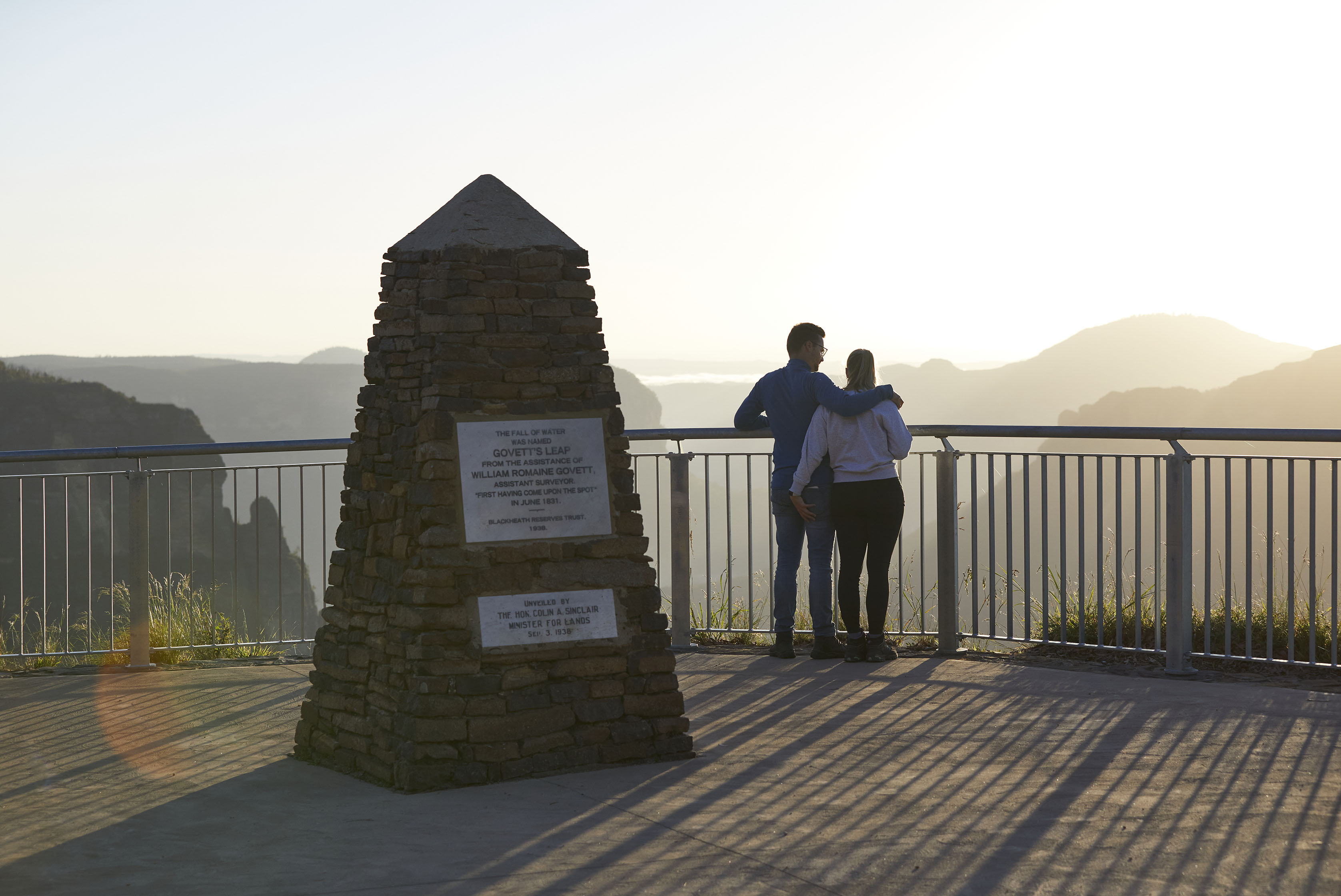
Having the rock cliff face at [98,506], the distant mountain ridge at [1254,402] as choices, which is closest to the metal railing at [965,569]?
the rock cliff face at [98,506]

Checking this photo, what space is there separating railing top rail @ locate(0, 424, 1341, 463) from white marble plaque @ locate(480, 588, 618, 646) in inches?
67.3

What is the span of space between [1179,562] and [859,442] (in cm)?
185

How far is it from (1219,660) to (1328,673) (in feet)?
1.99

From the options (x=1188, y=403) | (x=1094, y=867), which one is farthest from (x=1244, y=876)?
(x=1188, y=403)

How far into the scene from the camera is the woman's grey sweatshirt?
734cm

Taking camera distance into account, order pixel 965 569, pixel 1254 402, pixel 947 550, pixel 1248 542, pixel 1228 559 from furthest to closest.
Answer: pixel 1254 402 < pixel 965 569 < pixel 947 550 < pixel 1248 542 < pixel 1228 559

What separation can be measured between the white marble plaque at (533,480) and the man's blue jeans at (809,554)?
227 centimetres

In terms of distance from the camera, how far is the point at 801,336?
755cm

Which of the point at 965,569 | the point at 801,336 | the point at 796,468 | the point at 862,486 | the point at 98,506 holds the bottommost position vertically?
the point at 98,506

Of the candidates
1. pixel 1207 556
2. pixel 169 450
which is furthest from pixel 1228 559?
pixel 169 450

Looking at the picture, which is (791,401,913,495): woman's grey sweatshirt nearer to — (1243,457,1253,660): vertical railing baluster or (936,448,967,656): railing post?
(936,448,967,656): railing post

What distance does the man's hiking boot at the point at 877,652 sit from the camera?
7.64m

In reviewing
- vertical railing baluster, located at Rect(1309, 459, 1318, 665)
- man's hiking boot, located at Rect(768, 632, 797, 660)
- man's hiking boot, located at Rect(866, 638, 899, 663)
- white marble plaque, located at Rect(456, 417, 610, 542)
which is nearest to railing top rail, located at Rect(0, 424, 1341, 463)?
vertical railing baluster, located at Rect(1309, 459, 1318, 665)

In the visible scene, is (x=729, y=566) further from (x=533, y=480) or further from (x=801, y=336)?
(x=533, y=480)
